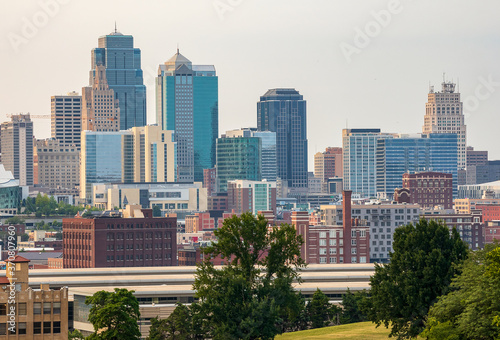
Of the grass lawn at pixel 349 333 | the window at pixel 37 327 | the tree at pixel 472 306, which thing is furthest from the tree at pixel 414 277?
the window at pixel 37 327

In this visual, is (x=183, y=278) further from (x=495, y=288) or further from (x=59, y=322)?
(x=495, y=288)

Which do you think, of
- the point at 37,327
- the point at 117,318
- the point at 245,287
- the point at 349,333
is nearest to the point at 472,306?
the point at 349,333

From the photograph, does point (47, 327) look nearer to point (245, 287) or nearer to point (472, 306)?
point (245, 287)

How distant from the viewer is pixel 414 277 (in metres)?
96.1

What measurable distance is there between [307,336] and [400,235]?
1148cm

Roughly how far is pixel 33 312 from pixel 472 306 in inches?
1407

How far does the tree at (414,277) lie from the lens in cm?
9581

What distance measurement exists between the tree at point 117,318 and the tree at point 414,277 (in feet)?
58.8

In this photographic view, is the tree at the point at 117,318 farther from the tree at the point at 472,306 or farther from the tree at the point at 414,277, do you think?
the tree at the point at 472,306

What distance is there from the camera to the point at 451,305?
88.6 m

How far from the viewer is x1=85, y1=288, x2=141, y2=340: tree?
327 feet

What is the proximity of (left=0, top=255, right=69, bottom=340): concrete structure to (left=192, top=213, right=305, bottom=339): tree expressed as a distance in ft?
34.8

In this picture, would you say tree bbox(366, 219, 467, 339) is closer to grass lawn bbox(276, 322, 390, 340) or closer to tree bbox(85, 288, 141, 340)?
grass lawn bbox(276, 322, 390, 340)

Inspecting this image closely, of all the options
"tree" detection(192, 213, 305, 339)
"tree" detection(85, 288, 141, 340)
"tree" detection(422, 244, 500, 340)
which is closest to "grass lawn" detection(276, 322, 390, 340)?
"tree" detection(192, 213, 305, 339)
